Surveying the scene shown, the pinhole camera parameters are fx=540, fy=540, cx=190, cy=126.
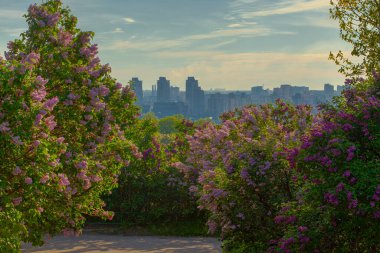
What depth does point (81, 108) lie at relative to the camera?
15695 millimetres

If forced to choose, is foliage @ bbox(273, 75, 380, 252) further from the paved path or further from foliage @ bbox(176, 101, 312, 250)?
the paved path

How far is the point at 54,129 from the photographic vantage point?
15320mm

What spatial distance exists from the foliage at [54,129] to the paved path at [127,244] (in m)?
4.29

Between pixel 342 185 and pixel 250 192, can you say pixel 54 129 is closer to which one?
pixel 250 192

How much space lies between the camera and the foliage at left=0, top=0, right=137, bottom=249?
1093 centimetres

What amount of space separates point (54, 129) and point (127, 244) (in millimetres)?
8654

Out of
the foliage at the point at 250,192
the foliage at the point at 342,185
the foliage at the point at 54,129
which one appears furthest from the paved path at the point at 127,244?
the foliage at the point at 342,185

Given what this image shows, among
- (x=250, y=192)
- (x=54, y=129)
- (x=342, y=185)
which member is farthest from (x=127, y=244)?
(x=342, y=185)

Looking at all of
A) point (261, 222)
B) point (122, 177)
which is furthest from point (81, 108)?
point (122, 177)

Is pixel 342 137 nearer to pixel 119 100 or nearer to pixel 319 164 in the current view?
pixel 319 164

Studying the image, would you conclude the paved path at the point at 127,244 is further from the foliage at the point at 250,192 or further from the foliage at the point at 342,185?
the foliage at the point at 342,185

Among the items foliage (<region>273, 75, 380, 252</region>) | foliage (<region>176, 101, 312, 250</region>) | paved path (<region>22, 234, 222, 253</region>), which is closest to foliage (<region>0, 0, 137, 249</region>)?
foliage (<region>176, 101, 312, 250</region>)

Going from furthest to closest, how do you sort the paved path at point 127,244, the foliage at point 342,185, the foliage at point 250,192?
the paved path at point 127,244 → the foliage at point 250,192 → the foliage at point 342,185

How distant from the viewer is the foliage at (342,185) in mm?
9953
